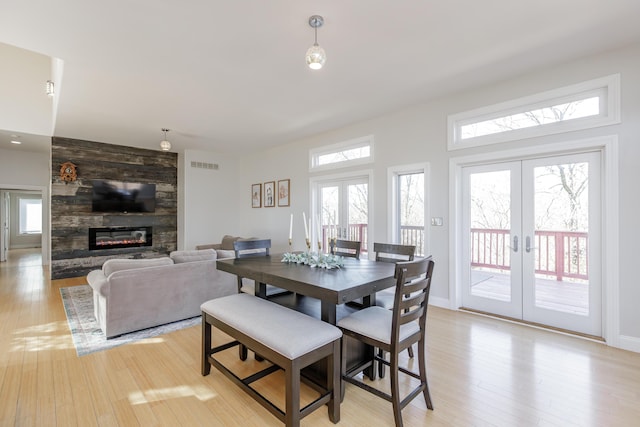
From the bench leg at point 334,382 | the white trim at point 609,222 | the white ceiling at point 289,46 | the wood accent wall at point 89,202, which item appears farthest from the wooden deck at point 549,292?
the wood accent wall at point 89,202

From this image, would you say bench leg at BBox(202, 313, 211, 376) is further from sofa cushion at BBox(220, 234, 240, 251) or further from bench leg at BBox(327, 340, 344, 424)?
sofa cushion at BBox(220, 234, 240, 251)

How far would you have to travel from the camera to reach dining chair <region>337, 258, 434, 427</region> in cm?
175

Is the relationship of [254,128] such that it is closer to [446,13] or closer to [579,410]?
[446,13]

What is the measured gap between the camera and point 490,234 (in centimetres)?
372

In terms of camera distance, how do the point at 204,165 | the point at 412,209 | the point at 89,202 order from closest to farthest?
the point at 412,209 < the point at 89,202 < the point at 204,165

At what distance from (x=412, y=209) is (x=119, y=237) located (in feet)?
20.6

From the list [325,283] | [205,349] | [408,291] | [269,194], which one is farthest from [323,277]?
[269,194]

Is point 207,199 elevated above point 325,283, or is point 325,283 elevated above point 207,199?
point 207,199

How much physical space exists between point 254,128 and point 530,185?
4.27 meters

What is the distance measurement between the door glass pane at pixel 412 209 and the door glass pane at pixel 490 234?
693mm

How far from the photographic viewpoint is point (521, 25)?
2.43 metres

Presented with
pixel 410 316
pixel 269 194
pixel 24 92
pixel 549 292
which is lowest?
pixel 549 292

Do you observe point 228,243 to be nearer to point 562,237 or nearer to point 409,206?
point 409,206

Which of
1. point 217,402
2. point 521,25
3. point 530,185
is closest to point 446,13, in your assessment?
point 521,25
